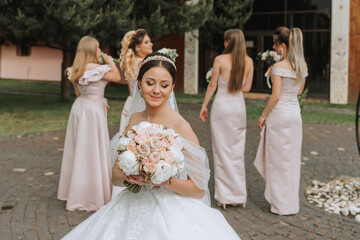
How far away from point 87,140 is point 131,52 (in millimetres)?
1318

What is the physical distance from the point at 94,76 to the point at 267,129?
2.26 metres

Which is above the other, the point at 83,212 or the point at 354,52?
the point at 354,52

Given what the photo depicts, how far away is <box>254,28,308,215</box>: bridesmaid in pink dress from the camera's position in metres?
5.45

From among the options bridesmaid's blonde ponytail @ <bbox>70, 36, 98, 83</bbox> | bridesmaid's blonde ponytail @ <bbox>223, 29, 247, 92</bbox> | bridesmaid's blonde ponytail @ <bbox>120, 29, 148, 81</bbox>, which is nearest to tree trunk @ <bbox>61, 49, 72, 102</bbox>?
bridesmaid's blonde ponytail @ <bbox>120, 29, 148, 81</bbox>

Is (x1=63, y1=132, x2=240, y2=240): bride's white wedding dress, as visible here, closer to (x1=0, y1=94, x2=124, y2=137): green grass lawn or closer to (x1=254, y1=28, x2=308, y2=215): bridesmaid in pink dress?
(x1=254, y1=28, x2=308, y2=215): bridesmaid in pink dress

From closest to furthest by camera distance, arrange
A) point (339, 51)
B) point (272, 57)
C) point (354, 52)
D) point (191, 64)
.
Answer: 1. point (272, 57)
2. point (354, 52)
3. point (339, 51)
4. point (191, 64)

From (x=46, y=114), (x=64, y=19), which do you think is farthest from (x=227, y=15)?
(x=46, y=114)

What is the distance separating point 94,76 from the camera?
581cm

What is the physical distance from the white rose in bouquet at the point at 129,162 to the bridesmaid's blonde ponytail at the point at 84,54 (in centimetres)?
346

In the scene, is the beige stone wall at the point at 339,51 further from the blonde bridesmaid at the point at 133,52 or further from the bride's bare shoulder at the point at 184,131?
the bride's bare shoulder at the point at 184,131

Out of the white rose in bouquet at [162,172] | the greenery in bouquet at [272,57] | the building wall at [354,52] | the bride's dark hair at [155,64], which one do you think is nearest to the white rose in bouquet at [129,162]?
the white rose in bouquet at [162,172]

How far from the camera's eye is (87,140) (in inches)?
232

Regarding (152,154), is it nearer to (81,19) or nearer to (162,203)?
(162,203)

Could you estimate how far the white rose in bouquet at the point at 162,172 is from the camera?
2.47m
